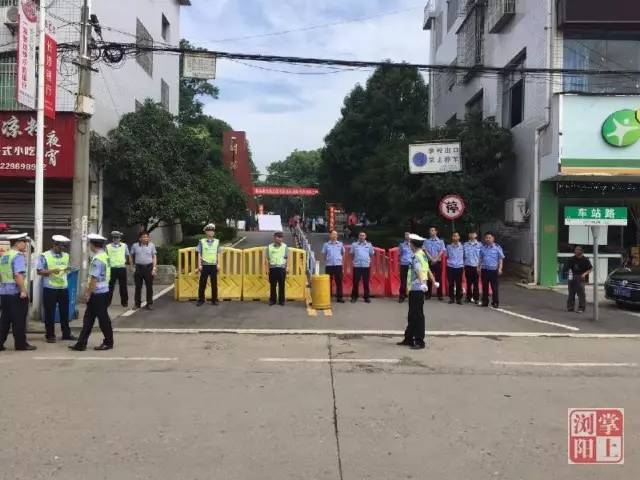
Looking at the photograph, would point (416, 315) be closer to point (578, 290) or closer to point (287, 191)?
point (578, 290)

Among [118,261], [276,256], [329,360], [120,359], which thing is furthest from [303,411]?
[118,261]

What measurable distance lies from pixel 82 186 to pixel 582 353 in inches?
376

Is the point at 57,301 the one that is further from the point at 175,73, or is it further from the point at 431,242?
the point at 175,73

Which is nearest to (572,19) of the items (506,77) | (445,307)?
(506,77)

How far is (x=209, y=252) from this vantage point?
12.8 meters

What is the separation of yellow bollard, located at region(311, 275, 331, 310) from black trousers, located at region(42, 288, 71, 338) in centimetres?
507

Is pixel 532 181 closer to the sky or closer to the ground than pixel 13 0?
closer to the ground

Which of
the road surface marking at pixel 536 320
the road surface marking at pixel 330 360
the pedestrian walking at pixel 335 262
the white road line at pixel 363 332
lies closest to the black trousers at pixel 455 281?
A: the road surface marking at pixel 536 320

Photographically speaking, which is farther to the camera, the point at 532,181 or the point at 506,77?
the point at 506,77

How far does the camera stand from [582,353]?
898 cm

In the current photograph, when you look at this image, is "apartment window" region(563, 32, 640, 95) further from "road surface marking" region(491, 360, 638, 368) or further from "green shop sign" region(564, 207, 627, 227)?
"road surface marking" region(491, 360, 638, 368)

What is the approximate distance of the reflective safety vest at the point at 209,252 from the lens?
41.9 feet

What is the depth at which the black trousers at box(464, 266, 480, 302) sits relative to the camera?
14273 millimetres

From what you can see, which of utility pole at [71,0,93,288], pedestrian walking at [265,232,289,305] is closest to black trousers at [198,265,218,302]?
pedestrian walking at [265,232,289,305]
